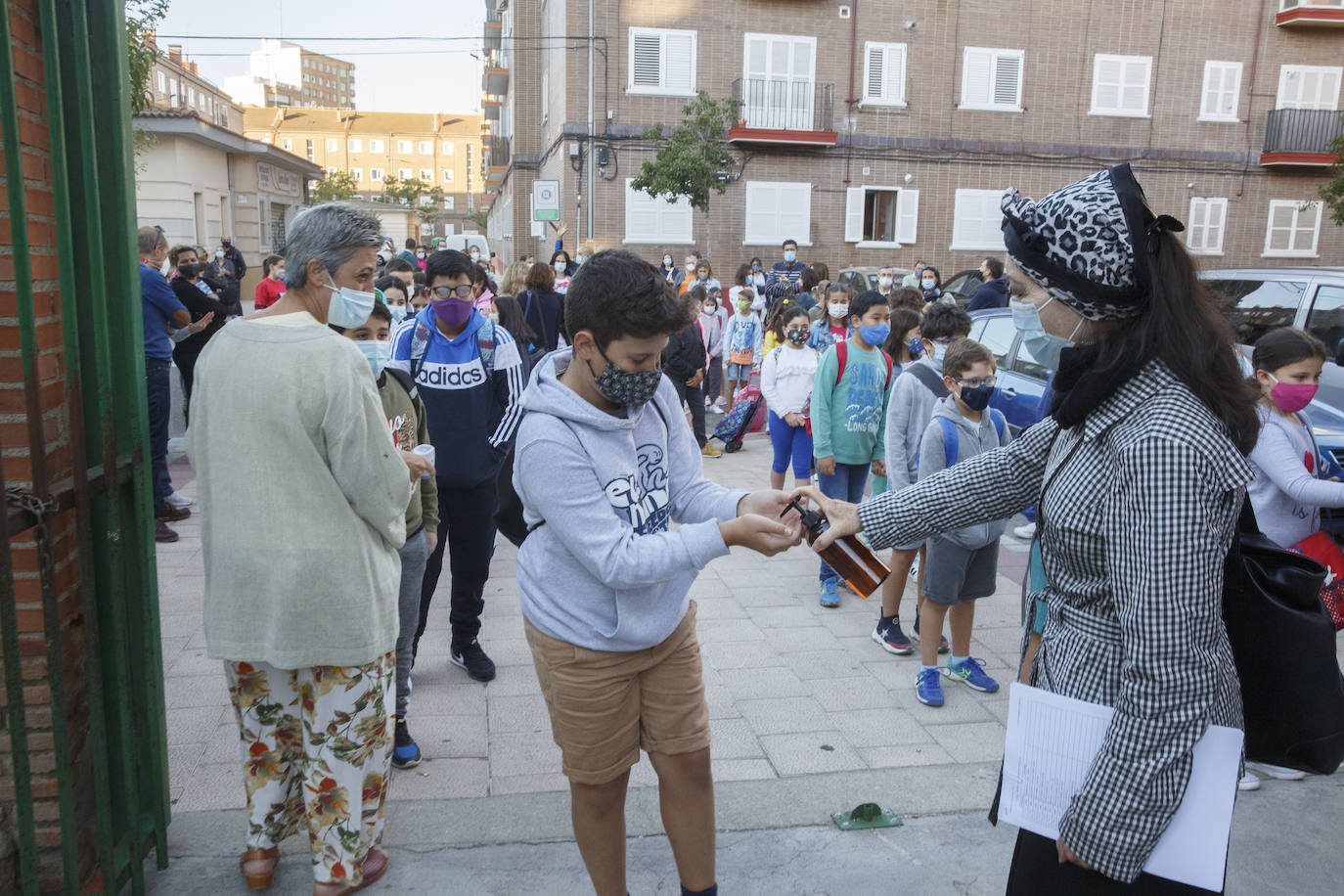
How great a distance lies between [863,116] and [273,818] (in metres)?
24.8

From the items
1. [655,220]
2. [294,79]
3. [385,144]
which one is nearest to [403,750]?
[655,220]

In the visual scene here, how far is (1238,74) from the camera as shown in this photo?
26.2 meters

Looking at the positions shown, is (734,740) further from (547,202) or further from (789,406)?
(547,202)

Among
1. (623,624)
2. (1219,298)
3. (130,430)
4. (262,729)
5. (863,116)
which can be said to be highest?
(863,116)

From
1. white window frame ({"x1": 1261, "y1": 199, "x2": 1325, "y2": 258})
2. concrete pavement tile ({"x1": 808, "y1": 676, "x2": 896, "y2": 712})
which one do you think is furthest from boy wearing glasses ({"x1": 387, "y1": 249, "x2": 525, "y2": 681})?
white window frame ({"x1": 1261, "y1": 199, "x2": 1325, "y2": 258})

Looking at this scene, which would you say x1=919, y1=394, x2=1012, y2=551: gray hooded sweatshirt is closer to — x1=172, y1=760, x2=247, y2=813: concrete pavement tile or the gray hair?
the gray hair

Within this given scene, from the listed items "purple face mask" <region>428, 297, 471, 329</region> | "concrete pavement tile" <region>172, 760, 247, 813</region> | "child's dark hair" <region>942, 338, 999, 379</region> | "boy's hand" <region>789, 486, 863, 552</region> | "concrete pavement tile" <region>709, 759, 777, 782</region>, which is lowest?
"concrete pavement tile" <region>709, 759, 777, 782</region>

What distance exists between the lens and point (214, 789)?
356 centimetres

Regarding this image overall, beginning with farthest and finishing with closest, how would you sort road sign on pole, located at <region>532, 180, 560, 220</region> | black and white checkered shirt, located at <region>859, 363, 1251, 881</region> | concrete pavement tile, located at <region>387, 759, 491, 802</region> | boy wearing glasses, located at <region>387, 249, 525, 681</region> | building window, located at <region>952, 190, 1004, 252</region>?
building window, located at <region>952, 190, 1004, 252</region> < road sign on pole, located at <region>532, 180, 560, 220</region> < boy wearing glasses, located at <region>387, 249, 525, 681</region> < concrete pavement tile, located at <region>387, 759, 491, 802</region> < black and white checkered shirt, located at <region>859, 363, 1251, 881</region>

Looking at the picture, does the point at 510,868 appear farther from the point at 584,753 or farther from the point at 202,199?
the point at 202,199

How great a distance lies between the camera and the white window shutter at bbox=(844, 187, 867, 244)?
25.2 meters

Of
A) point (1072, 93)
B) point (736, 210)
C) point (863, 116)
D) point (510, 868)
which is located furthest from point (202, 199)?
point (510, 868)

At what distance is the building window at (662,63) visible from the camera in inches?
944

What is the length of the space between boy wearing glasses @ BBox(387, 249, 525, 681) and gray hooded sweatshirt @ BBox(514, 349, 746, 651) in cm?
186
